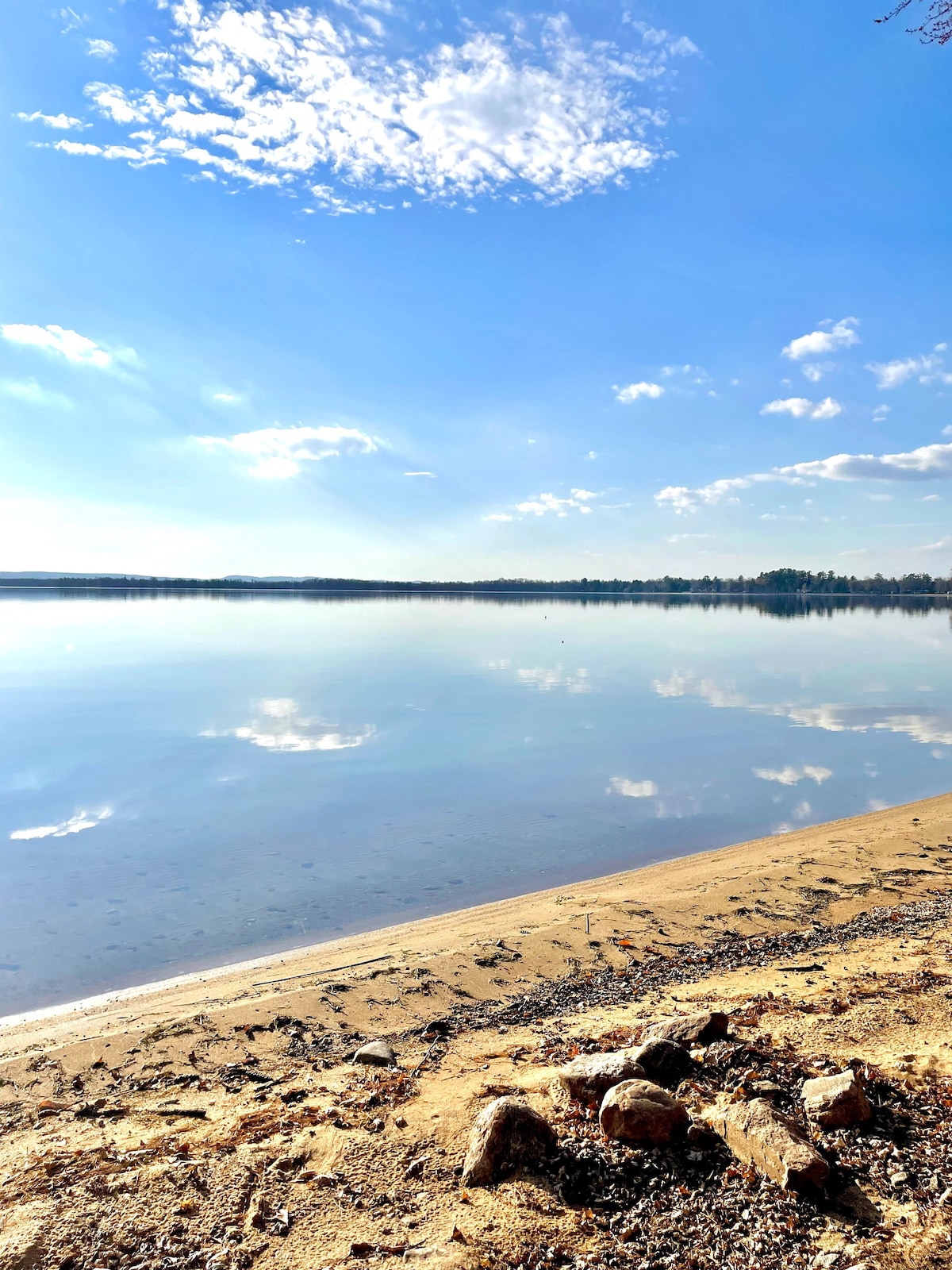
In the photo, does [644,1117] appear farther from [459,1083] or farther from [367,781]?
[367,781]

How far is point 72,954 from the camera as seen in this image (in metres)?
7.49

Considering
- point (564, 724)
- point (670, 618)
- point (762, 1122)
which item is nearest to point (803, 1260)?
point (762, 1122)

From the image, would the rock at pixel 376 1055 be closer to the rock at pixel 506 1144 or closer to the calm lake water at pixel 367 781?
the rock at pixel 506 1144

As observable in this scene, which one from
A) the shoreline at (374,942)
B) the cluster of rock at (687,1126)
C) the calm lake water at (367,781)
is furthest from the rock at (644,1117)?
the calm lake water at (367,781)

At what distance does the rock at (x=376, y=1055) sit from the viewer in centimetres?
486

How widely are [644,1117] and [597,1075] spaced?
50cm

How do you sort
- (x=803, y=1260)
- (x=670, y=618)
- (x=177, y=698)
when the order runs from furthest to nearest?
1. (x=670, y=618)
2. (x=177, y=698)
3. (x=803, y=1260)

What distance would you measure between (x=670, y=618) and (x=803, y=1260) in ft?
235

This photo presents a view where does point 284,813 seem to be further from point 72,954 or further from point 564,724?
point 564,724

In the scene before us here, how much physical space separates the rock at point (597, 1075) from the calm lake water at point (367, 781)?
4.34 meters

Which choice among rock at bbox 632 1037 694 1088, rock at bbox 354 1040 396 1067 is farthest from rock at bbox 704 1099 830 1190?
rock at bbox 354 1040 396 1067

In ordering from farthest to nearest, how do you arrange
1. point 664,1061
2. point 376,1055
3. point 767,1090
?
point 376,1055 < point 664,1061 < point 767,1090

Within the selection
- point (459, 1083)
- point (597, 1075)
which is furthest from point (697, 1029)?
point (459, 1083)

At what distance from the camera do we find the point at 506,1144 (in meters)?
3.56
